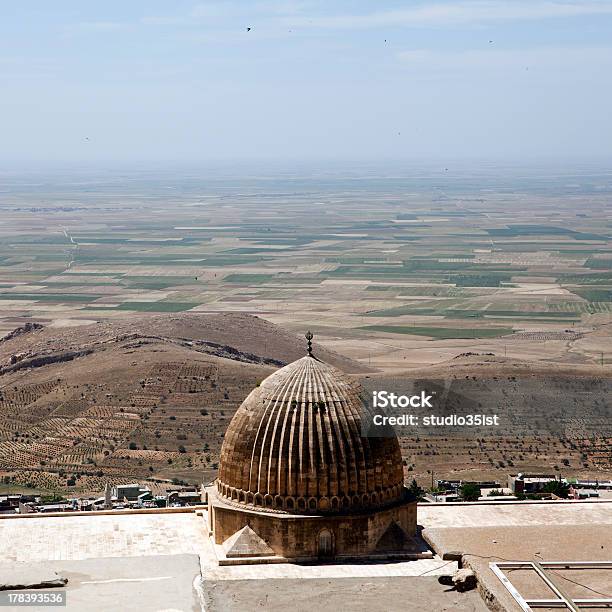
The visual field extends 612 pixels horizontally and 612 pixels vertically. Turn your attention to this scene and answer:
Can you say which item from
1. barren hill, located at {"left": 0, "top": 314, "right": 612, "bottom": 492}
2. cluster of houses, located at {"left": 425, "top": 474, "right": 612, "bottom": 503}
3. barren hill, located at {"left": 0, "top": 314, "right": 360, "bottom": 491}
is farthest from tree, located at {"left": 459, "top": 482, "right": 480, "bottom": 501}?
barren hill, located at {"left": 0, "top": 314, "right": 360, "bottom": 491}

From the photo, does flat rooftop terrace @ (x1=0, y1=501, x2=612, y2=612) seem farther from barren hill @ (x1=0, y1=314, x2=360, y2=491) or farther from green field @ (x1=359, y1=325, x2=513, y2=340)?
green field @ (x1=359, y1=325, x2=513, y2=340)

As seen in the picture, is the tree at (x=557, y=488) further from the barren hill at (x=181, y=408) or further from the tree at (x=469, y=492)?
the barren hill at (x=181, y=408)

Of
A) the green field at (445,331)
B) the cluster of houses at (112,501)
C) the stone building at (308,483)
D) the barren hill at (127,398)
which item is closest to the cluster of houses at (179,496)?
the cluster of houses at (112,501)

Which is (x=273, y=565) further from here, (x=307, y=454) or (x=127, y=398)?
(x=127, y=398)

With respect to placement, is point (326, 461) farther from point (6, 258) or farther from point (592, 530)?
point (6, 258)

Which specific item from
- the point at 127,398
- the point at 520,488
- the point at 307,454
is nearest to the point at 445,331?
the point at 127,398

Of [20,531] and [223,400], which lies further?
[223,400]

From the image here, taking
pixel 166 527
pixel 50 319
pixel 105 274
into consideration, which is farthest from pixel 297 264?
pixel 166 527
